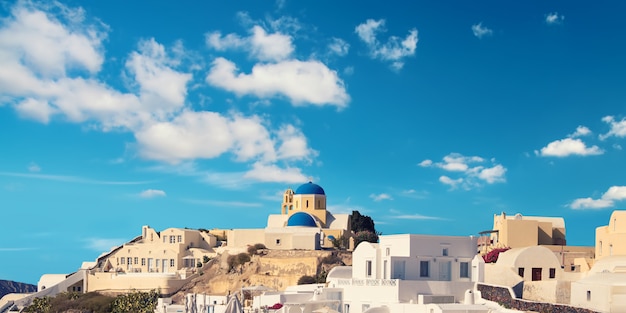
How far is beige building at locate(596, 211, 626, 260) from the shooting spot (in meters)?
34.9

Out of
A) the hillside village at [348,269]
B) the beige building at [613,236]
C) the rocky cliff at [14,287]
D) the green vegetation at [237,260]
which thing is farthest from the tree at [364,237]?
the rocky cliff at [14,287]

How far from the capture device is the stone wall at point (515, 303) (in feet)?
81.5

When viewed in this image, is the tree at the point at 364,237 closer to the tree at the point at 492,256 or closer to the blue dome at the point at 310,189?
the blue dome at the point at 310,189

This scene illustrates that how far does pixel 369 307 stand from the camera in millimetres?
30391

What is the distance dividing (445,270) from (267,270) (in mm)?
20594

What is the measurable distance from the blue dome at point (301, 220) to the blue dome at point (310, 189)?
279 cm

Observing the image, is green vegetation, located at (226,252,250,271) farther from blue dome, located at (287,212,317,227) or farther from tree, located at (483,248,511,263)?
tree, located at (483,248,511,263)

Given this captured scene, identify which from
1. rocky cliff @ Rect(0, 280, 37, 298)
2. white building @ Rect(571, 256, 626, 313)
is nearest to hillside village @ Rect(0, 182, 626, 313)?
white building @ Rect(571, 256, 626, 313)

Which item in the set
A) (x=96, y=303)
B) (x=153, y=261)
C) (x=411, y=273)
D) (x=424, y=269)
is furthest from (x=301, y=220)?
(x=411, y=273)

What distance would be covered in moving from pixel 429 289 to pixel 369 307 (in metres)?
2.43

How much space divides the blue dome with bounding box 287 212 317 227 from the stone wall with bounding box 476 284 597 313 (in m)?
25.8

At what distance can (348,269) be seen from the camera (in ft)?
127

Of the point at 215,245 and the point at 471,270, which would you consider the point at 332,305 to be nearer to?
the point at 471,270

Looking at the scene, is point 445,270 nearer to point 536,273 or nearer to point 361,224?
point 536,273
